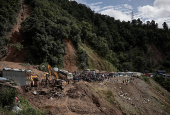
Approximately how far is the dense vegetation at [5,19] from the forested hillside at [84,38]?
636 mm

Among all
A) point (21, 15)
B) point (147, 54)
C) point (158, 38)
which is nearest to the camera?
point (21, 15)

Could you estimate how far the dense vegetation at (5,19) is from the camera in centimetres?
2433

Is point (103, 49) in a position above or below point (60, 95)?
above

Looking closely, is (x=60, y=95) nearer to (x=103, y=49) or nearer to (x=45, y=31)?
(x=45, y=31)

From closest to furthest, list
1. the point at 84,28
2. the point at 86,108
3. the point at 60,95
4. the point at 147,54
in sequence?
the point at 86,108
the point at 60,95
the point at 84,28
the point at 147,54

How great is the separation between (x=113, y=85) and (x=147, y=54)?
148 feet

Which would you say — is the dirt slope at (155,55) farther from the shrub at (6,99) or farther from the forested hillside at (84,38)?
the shrub at (6,99)

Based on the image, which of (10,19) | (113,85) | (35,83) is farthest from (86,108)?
(10,19)

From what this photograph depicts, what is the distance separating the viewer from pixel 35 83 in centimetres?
1594

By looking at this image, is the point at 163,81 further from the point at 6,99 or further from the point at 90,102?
the point at 6,99

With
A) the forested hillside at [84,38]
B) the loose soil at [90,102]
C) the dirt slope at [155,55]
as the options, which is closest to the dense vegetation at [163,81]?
the forested hillside at [84,38]

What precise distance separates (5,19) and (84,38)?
2430 cm

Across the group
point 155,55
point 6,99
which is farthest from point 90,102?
point 155,55

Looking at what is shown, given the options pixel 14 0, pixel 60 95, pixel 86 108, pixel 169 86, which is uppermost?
pixel 14 0
